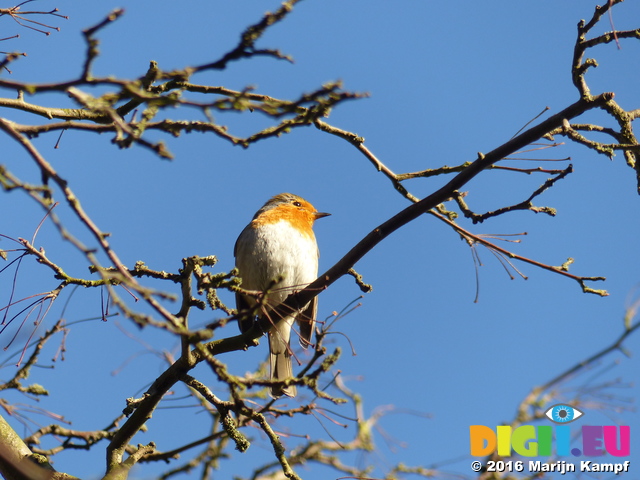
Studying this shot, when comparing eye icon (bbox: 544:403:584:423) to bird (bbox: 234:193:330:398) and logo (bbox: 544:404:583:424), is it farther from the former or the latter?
bird (bbox: 234:193:330:398)

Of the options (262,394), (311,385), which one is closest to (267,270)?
(262,394)

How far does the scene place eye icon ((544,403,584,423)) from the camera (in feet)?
19.2

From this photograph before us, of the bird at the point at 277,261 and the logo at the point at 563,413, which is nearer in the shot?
the logo at the point at 563,413

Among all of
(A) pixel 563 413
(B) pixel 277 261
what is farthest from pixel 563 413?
(B) pixel 277 261

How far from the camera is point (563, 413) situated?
5.91m

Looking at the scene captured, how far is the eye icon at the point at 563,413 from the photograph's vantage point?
230 inches

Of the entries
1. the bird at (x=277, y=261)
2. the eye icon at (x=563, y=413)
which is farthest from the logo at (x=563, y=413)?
the bird at (x=277, y=261)

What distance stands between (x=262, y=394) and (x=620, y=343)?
11.4ft

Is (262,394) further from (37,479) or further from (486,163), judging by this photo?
(37,479)

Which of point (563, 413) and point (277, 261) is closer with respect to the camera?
point (563, 413)

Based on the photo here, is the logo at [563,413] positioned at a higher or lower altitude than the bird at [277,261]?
lower

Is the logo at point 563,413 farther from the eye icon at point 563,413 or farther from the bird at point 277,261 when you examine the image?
the bird at point 277,261

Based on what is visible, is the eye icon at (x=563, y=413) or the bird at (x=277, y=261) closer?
the eye icon at (x=563, y=413)

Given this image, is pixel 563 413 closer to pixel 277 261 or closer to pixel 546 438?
pixel 546 438
